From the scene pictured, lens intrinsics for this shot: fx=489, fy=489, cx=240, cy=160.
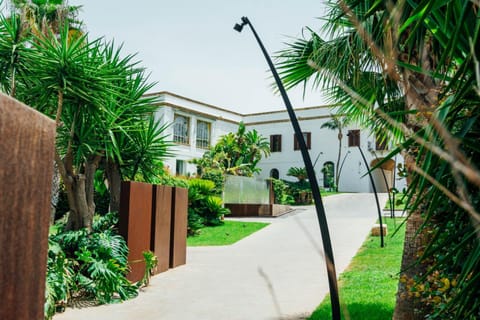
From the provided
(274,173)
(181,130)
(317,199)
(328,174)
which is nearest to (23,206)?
(317,199)

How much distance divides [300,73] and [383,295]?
11.3 ft

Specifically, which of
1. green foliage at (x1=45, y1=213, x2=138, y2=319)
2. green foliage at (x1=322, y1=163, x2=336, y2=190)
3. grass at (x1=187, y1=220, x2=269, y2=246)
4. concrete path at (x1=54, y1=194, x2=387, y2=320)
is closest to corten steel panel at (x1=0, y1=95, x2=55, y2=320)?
concrete path at (x1=54, y1=194, x2=387, y2=320)

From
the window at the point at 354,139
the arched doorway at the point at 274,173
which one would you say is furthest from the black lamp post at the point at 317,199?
the arched doorway at the point at 274,173

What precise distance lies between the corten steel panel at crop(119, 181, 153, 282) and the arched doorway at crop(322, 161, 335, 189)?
3325 centimetres

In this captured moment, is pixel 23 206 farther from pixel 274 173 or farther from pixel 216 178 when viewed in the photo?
pixel 274 173

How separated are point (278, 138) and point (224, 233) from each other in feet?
89.8

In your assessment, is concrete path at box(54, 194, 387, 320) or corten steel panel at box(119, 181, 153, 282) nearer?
concrete path at box(54, 194, 387, 320)

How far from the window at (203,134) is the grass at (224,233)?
59.8 ft

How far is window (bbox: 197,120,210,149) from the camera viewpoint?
36916mm

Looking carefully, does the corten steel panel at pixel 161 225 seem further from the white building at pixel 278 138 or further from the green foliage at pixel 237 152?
the white building at pixel 278 138

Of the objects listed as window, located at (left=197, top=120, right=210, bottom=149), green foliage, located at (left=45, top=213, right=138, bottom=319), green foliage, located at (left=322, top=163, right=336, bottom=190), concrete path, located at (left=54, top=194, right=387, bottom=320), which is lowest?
concrete path, located at (left=54, top=194, right=387, bottom=320)

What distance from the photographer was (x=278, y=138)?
43.1 m

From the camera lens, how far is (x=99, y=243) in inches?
279

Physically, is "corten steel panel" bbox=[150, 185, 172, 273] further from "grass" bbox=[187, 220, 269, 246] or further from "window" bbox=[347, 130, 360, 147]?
"window" bbox=[347, 130, 360, 147]
